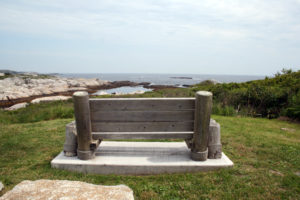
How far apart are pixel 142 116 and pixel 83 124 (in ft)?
3.40

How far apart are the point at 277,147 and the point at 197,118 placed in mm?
2934

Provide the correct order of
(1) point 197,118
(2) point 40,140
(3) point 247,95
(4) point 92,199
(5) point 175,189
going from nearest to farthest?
(4) point 92,199 → (5) point 175,189 → (1) point 197,118 → (2) point 40,140 → (3) point 247,95

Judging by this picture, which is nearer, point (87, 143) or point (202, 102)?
point (202, 102)

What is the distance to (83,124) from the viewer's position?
335 centimetres

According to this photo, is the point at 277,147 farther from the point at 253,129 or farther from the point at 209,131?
the point at 209,131

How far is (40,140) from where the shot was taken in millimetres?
5453

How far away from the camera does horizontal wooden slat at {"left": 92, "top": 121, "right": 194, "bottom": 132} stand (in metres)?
3.42

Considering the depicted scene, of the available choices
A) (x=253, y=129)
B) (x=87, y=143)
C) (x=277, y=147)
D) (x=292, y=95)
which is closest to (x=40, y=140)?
(x=87, y=143)

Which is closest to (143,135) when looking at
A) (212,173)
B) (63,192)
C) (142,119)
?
(142,119)

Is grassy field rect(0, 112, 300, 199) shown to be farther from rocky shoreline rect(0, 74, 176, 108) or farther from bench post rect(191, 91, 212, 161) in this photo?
rocky shoreline rect(0, 74, 176, 108)

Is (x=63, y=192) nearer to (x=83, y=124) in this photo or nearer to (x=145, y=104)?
(x=83, y=124)

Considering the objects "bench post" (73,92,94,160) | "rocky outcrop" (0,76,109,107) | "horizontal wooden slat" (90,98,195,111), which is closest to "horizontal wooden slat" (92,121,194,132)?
"bench post" (73,92,94,160)

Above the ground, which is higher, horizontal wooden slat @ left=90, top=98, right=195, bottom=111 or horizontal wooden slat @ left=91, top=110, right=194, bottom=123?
horizontal wooden slat @ left=90, top=98, right=195, bottom=111

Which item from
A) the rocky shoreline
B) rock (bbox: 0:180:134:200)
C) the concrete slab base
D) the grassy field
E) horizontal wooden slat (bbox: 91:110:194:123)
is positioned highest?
horizontal wooden slat (bbox: 91:110:194:123)
